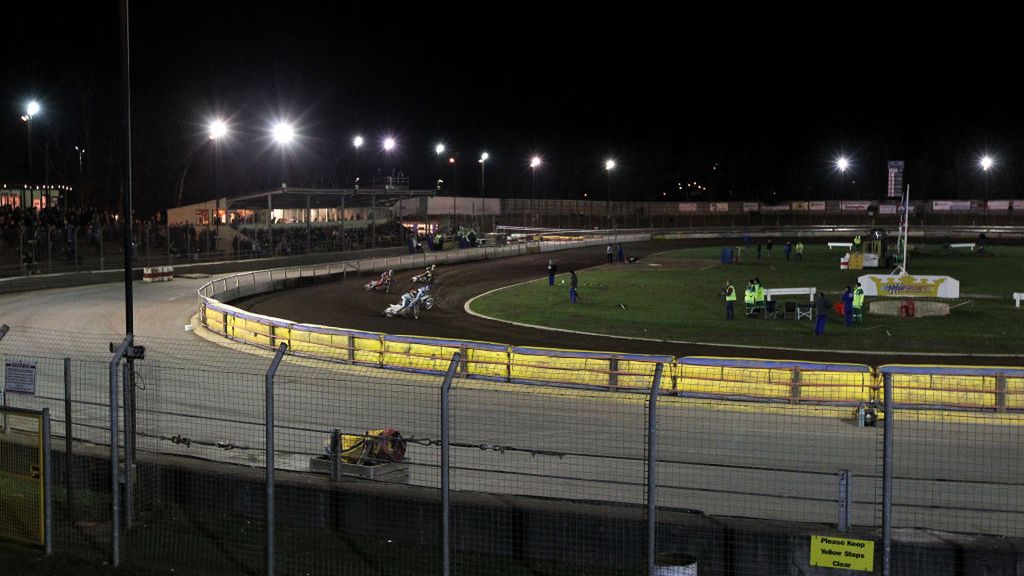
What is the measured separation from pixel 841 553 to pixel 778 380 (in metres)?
12.9

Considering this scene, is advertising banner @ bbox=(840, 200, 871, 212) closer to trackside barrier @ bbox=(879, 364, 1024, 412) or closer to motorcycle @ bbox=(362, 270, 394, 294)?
motorcycle @ bbox=(362, 270, 394, 294)

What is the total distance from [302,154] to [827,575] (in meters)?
125

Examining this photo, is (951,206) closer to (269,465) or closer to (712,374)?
(712,374)

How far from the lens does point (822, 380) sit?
20797 mm

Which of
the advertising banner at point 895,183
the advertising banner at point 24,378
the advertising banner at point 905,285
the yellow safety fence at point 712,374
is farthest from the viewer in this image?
the advertising banner at point 895,183

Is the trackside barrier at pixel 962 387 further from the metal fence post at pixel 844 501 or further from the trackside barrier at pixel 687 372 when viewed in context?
the metal fence post at pixel 844 501

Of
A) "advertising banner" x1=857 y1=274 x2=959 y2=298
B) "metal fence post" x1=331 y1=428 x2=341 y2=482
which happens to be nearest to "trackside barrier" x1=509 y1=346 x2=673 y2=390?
"metal fence post" x1=331 y1=428 x2=341 y2=482

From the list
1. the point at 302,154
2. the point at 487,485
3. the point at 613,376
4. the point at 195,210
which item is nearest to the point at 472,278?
the point at 195,210

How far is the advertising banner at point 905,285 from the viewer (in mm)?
40312

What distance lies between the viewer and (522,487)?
1341 centimetres

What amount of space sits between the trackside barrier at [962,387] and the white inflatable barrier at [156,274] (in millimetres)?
37667

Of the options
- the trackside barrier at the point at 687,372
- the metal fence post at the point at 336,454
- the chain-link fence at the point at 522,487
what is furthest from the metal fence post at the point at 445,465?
the trackside barrier at the point at 687,372

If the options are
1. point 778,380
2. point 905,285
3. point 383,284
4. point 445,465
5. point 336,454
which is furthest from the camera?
point 383,284

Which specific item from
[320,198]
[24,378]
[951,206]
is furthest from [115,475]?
[951,206]
